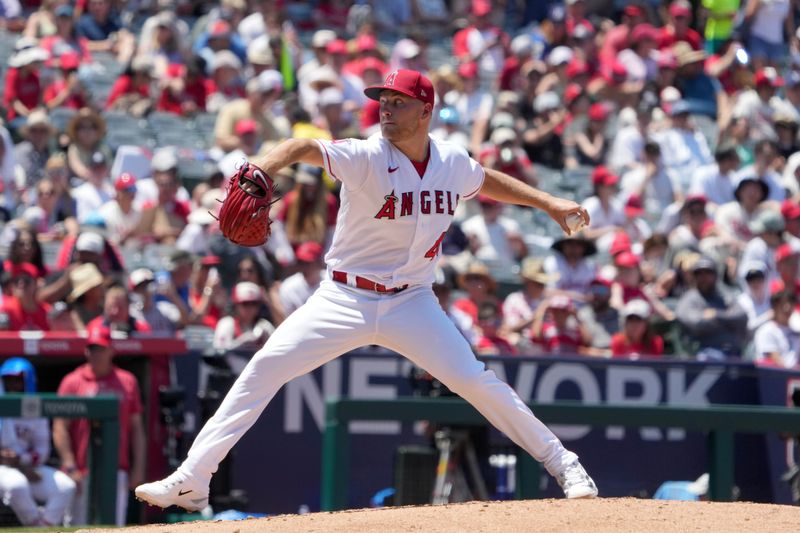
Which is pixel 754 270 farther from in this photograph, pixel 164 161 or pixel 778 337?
pixel 164 161

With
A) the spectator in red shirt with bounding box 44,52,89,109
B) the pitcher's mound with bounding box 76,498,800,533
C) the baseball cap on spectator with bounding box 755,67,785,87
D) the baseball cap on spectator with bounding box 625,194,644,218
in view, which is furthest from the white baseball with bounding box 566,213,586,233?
the baseball cap on spectator with bounding box 755,67,785,87

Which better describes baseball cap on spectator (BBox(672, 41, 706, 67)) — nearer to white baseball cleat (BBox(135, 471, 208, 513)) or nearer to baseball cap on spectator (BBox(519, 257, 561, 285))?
baseball cap on spectator (BBox(519, 257, 561, 285))

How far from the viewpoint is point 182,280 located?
396 inches

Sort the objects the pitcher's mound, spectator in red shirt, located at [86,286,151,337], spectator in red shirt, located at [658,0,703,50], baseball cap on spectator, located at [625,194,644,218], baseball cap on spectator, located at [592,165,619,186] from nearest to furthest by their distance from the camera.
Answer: the pitcher's mound → spectator in red shirt, located at [86,286,151,337] → baseball cap on spectator, located at [592,165,619,186] → baseball cap on spectator, located at [625,194,644,218] → spectator in red shirt, located at [658,0,703,50]

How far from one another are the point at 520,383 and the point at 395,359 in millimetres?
852

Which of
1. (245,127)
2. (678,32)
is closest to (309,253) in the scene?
(245,127)

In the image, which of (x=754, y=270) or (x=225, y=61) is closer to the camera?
(x=754, y=270)

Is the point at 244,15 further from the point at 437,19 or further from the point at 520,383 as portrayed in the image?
the point at 520,383

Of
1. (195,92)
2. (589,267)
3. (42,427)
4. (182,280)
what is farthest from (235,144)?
(42,427)

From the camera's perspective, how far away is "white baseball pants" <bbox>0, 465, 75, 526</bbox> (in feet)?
25.4

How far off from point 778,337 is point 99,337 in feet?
16.7

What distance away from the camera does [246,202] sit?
16.9 ft

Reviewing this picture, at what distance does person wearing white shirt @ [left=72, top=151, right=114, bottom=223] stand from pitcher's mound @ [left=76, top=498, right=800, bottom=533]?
5537 millimetres

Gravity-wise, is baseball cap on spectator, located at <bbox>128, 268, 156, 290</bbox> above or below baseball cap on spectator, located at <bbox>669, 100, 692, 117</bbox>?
below
